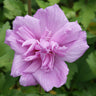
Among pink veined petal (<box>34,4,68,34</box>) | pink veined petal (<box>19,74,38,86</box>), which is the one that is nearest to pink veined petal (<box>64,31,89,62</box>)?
pink veined petal (<box>34,4,68,34</box>)

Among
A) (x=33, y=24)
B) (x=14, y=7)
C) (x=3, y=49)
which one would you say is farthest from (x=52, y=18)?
(x=14, y=7)

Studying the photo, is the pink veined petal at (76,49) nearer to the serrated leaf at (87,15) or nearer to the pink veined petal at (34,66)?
the pink veined petal at (34,66)

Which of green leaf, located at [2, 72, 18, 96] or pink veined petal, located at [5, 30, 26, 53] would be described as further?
green leaf, located at [2, 72, 18, 96]

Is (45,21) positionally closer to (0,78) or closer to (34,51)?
(34,51)

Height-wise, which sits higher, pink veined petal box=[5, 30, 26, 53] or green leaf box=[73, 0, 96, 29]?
pink veined petal box=[5, 30, 26, 53]

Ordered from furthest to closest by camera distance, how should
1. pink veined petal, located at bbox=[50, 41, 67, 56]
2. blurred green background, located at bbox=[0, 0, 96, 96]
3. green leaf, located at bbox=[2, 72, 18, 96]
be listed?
green leaf, located at bbox=[2, 72, 18, 96] < blurred green background, located at bbox=[0, 0, 96, 96] < pink veined petal, located at bbox=[50, 41, 67, 56]

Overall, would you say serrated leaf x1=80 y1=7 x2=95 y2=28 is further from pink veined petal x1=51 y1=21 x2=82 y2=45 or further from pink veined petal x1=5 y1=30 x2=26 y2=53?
pink veined petal x1=5 y1=30 x2=26 y2=53

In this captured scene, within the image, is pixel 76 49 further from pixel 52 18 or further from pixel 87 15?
pixel 87 15
